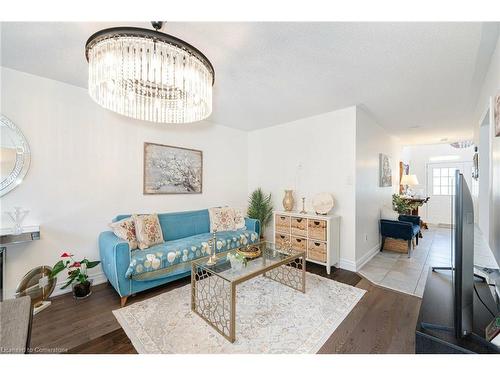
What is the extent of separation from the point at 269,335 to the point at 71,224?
249 cm

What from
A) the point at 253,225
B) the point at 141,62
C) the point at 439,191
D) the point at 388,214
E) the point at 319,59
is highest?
the point at 319,59

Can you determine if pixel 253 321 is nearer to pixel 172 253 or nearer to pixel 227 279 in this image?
pixel 227 279

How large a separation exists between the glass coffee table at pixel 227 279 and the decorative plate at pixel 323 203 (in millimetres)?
1014

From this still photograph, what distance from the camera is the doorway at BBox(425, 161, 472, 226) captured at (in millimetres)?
6199

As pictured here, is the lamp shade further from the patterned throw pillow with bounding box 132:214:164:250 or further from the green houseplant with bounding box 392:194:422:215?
the patterned throw pillow with bounding box 132:214:164:250

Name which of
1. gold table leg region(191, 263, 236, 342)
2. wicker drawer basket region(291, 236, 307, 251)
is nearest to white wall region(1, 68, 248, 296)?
gold table leg region(191, 263, 236, 342)

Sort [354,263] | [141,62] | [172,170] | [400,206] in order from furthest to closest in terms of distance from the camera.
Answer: [400,206]
[172,170]
[354,263]
[141,62]

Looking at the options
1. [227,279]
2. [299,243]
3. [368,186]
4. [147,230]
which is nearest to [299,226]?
[299,243]

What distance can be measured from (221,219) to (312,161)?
1820 millimetres

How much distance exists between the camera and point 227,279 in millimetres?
1636

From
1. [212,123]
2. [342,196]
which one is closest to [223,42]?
[212,123]

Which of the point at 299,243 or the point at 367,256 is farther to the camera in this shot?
the point at 367,256

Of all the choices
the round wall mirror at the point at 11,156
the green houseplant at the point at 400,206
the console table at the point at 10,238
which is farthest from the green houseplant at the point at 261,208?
the round wall mirror at the point at 11,156

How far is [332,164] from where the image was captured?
3205mm
